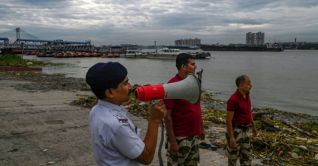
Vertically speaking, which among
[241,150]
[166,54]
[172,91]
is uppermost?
[166,54]

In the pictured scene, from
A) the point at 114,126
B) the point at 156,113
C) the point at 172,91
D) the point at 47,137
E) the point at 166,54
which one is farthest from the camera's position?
the point at 166,54

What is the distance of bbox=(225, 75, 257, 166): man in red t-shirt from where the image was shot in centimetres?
377

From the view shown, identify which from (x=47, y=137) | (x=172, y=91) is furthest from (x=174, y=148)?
(x=47, y=137)

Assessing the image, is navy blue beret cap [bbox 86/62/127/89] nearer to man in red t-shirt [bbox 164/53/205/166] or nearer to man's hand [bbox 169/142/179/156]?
man in red t-shirt [bbox 164/53/205/166]

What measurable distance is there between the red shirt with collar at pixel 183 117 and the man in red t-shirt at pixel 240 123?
0.63 meters

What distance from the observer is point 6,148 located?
4.70m

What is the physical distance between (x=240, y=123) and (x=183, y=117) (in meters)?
0.95

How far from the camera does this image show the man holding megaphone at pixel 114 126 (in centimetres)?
170

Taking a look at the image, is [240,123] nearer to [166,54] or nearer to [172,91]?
[172,91]

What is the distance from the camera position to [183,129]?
3.36 metres

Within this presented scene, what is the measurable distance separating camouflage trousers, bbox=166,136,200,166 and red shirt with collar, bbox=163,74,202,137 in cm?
7

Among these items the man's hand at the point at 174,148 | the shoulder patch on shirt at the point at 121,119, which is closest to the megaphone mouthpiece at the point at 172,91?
the shoulder patch on shirt at the point at 121,119

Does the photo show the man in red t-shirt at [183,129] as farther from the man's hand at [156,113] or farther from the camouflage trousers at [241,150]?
the man's hand at [156,113]

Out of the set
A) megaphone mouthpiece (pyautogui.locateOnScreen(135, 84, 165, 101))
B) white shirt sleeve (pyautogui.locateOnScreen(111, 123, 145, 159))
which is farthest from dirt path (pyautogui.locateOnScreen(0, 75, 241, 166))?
white shirt sleeve (pyautogui.locateOnScreen(111, 123, 145, 159))
